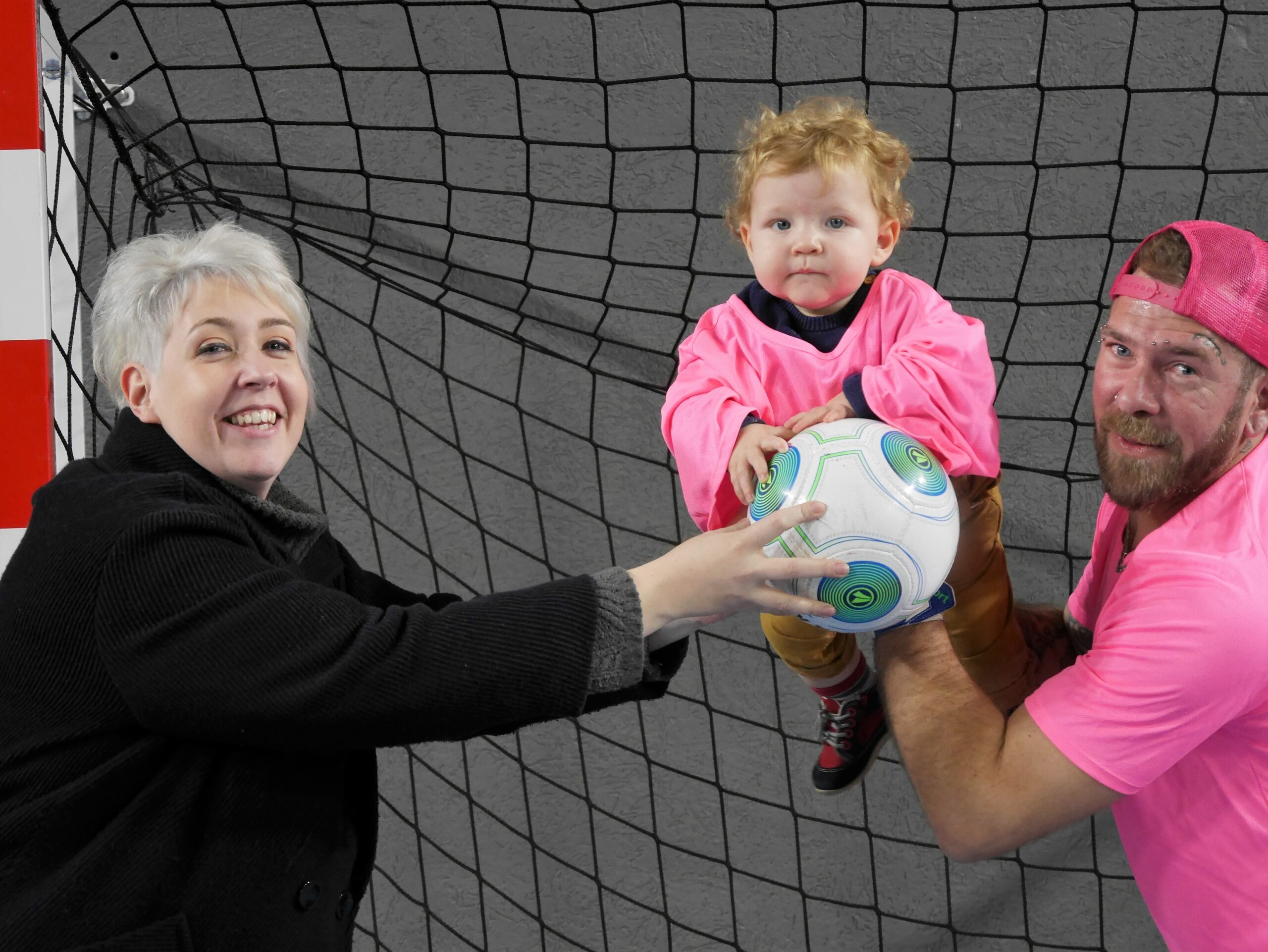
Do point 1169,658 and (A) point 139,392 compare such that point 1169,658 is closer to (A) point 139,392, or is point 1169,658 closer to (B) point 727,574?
(B) point 727,574

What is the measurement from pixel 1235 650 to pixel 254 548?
896 mm

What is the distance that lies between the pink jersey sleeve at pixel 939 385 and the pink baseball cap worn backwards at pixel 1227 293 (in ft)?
0.61

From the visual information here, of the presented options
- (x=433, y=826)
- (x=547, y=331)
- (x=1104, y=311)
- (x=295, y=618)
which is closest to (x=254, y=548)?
(x=295, y=618)

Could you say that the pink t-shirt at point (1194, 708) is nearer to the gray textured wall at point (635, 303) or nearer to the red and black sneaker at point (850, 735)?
the red and black sneaker at point (850, 735)

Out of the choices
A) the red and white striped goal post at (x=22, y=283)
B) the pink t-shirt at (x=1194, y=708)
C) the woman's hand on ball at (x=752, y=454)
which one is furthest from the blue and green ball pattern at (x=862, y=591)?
the red and white striped goal post at (x=22, y=283)

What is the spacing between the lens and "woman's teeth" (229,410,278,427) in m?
1.10

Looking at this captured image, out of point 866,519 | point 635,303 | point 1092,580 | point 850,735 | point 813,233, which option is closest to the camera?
point 866,519

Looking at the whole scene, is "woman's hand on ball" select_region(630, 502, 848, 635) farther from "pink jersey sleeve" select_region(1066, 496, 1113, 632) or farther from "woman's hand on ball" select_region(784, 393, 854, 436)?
"pink jersey sleeve" select_region(1066, 496, 1113, 632)

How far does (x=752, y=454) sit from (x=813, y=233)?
27cm

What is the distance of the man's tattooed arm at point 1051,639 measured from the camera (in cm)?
142

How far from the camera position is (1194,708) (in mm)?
1104

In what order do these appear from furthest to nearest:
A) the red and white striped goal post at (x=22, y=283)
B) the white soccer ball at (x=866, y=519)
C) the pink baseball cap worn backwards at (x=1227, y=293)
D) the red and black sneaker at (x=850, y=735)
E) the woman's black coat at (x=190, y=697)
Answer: the red and black sneaker at (x=850, y=735) < the red and white striped goal post at (x=22, y=283) < the pink baseball cap worn backwards at (x=1227, y=293) < the white soccer ball at (x=866, y=519) < the woman's black coat at (x=190, y=697)

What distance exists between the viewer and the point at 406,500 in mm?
2523

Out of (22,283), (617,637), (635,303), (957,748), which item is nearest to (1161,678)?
(957,748)
